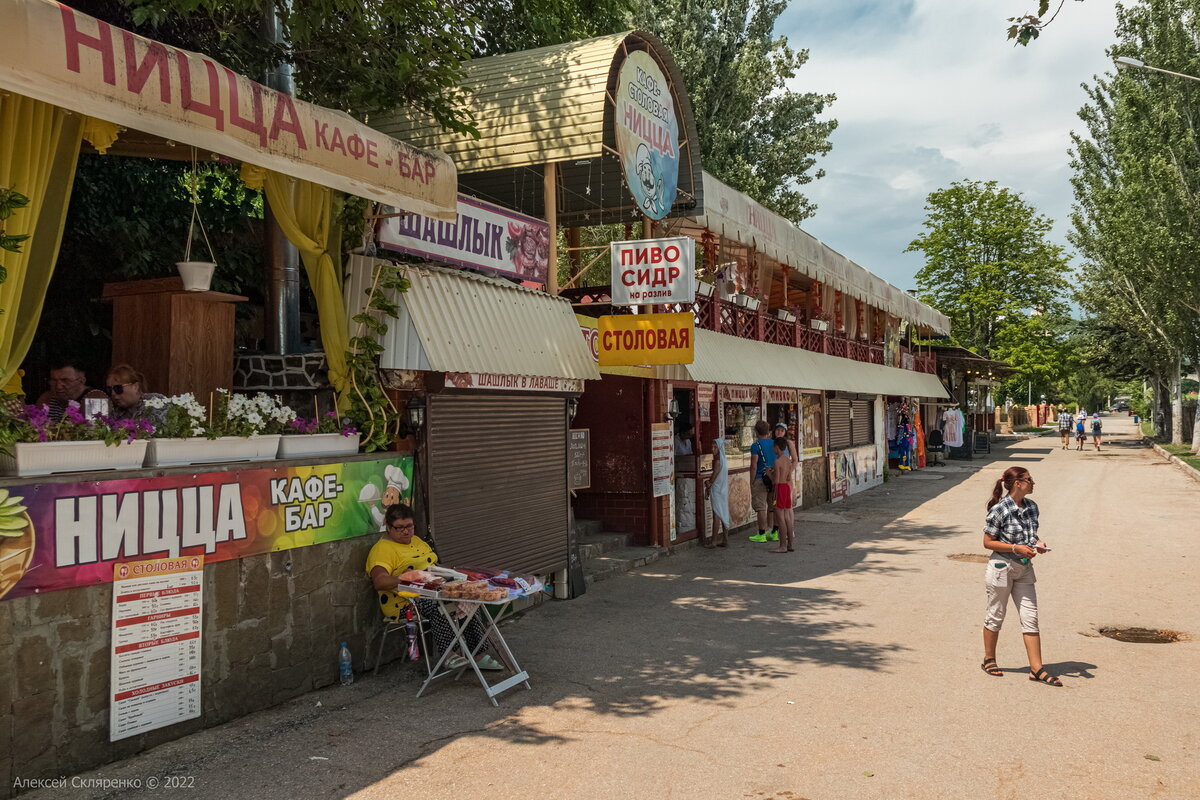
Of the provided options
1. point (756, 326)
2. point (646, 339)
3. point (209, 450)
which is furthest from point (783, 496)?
point (209, 450)

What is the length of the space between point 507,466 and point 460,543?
1158mm

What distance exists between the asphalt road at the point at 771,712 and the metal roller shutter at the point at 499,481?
79 centimetres

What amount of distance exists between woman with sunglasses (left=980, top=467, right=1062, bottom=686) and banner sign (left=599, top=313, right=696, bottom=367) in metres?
4.73

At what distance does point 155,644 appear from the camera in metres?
5.44

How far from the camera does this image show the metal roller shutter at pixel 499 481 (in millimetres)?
8172

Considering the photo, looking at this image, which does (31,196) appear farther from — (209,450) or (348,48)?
(348,48)

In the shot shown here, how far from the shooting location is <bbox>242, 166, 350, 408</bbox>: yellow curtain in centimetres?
723

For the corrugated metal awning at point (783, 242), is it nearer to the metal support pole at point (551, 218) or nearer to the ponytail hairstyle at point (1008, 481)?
the metal support pole at point (551, 218)

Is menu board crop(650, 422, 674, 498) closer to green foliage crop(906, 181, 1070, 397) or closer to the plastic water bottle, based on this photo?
the plastic water bottle

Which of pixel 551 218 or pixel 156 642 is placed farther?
pixel 551 218

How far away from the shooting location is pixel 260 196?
44.7 feet

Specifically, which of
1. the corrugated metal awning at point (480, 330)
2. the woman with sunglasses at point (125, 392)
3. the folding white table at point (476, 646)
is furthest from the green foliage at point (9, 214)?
the folding white table at point (476, 646)

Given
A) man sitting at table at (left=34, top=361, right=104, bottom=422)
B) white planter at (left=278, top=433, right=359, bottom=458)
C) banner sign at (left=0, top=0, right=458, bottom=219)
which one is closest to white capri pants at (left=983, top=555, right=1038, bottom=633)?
white planter at (left=278, top=433, right=359, bottom=458)

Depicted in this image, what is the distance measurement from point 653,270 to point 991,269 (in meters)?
35.3
